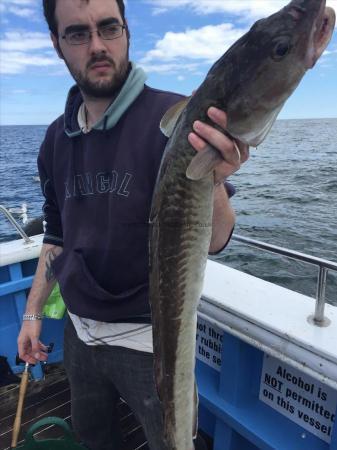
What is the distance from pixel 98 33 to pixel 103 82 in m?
0.24

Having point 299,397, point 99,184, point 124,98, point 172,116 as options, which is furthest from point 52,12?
point 299,397

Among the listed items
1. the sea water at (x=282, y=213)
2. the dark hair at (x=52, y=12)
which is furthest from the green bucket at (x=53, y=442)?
the sea water at (x=282, y=213)

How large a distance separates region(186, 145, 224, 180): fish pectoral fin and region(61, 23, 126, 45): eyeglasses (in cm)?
106

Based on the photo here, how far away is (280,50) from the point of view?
132 cm

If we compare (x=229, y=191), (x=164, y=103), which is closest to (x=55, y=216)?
(x=164, y=103)

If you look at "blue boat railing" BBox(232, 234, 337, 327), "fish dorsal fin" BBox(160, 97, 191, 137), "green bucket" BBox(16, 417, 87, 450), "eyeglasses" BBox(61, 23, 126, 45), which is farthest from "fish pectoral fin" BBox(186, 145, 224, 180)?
"green bucket" BBox(16, 417, 87, 450)

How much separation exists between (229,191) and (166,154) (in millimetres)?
449

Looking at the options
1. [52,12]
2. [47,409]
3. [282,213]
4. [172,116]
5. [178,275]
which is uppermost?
[52,12]

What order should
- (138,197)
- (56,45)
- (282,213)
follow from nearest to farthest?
(138,197) → (56,45) → (282,213)

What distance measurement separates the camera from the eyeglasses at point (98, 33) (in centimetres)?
208

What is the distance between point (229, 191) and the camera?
1908 millimetres

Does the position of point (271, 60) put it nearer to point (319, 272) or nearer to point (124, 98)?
point (124, 98)

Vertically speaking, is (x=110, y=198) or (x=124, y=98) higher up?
(x=124, y=98)

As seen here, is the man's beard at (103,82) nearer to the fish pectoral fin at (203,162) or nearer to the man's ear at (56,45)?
the man's ear at (56,45)
